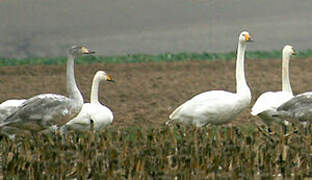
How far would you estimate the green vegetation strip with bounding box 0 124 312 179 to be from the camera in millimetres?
7207

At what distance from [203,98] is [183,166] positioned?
12.6ft

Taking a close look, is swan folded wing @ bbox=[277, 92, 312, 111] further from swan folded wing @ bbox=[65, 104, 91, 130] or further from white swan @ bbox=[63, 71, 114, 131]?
swan folded wing @ bbox=[65, 104, 91, 130]

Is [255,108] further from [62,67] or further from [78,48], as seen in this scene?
[62,67]

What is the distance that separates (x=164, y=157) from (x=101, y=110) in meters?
4.02

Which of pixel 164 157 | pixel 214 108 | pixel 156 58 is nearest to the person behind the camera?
pixel 164 157

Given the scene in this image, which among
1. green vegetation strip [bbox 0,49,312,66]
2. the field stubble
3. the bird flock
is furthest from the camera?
green vegetation strip [bbox 0,49,312,66]

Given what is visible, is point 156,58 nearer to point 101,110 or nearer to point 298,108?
point 101,110

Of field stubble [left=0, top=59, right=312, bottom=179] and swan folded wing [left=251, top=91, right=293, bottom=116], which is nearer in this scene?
field stubble [left=0, top=59, right=312, bottom=179]

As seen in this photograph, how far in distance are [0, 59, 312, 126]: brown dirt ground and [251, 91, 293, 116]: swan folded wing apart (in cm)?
266

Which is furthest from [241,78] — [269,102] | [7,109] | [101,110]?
[7,109]

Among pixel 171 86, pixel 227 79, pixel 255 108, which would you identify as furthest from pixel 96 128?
pixel 227 79

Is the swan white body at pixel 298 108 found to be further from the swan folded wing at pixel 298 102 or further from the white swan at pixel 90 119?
the white swan at pixel 90 119

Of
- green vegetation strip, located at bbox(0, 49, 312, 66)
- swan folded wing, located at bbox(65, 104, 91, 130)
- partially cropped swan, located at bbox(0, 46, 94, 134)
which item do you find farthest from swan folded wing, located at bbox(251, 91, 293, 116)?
green vegetation strip, located at bbox(0, 49, 312, 66)

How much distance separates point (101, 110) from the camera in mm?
11867
